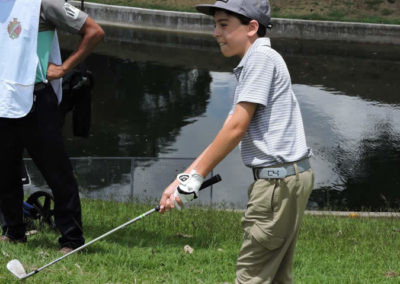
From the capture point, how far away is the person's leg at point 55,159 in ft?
15.9

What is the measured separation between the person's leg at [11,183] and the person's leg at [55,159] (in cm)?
12

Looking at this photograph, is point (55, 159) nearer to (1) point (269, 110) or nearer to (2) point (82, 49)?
(2) point (82, 49)

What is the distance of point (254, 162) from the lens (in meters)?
3.43

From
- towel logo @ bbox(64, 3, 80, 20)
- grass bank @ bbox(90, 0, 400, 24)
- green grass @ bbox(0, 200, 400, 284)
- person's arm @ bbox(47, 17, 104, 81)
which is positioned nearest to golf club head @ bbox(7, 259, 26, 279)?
green grass @ bbox(0, 200, 400, 284)

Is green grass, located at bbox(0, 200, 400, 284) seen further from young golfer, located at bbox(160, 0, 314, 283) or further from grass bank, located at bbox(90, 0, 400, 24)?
grass bank, located at bbox(90, 0, 400, 24)

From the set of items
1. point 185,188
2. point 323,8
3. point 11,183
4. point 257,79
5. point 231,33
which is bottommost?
point 323,8

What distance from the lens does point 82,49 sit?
16.6 ft

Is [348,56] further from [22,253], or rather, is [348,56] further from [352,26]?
[22,253]

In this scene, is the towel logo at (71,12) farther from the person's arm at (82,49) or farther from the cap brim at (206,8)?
the cap brim at (206,8)

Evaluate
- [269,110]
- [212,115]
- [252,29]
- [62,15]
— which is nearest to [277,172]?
[269,110]

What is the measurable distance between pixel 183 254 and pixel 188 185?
1.90 metres

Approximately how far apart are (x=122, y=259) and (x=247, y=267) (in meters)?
1.57

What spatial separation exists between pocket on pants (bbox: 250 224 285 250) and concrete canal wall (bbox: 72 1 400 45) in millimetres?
27653

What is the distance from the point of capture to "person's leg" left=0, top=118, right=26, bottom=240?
A: 4.93 m
